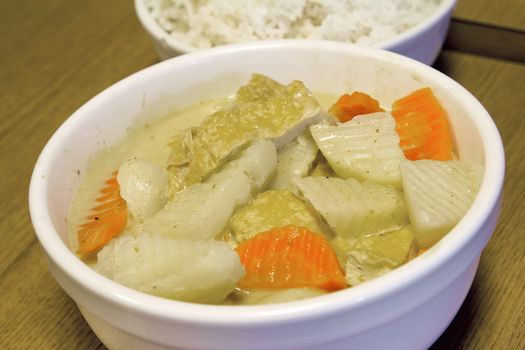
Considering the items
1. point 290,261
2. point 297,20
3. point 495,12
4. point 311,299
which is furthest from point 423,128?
point 495,12

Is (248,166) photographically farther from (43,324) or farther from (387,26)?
(387,26)

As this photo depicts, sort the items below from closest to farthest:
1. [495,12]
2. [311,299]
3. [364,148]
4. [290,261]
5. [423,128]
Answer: [311,299]
[290,261]
[364,148]
[423,128]
[495,12]

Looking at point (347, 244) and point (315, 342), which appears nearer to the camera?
→ point (315, 342)

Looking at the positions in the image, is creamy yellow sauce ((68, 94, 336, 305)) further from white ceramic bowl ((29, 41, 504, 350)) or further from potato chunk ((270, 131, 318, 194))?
potato chunk ((270, 131, 318, 194))

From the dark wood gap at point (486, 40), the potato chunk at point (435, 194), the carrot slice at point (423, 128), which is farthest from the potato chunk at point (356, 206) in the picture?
the dark wood gap at point (486, 40)

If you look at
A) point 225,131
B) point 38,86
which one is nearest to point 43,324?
point 225,131

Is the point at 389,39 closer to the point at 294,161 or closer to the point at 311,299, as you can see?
the point at 294,161
